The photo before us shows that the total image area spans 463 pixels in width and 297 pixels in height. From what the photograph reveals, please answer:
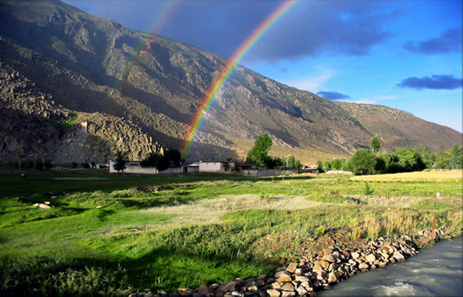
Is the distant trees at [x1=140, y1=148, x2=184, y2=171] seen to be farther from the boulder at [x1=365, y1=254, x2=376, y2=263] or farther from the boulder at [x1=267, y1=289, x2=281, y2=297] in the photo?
the boulder at [x1=267, y1=289, x2=281, y2=297]

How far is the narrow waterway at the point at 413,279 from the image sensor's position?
453 inches

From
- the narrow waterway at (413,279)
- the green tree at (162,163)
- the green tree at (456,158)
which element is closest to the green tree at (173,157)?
the green tree at (162,163)

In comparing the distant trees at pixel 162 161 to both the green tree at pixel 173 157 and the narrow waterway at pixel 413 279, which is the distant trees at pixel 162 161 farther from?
the narrow waterway at pixel 413 279

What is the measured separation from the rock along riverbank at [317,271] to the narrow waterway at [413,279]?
37 centimetres

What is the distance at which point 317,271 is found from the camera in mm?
12758

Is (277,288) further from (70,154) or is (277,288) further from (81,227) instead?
(70,154)

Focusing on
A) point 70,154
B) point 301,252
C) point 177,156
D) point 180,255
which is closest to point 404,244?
point 301,252

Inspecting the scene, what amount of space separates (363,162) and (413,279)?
92.3 m

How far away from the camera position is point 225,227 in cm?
1842

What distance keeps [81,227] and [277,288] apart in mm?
12170

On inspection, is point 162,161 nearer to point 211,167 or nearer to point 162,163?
point 162,163

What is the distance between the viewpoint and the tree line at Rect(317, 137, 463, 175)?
99.6 m

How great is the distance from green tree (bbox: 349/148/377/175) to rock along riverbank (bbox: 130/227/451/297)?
283 feet

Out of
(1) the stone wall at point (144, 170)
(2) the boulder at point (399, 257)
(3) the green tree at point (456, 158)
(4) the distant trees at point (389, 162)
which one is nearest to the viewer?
(2) the boulder at point (399, 257)
